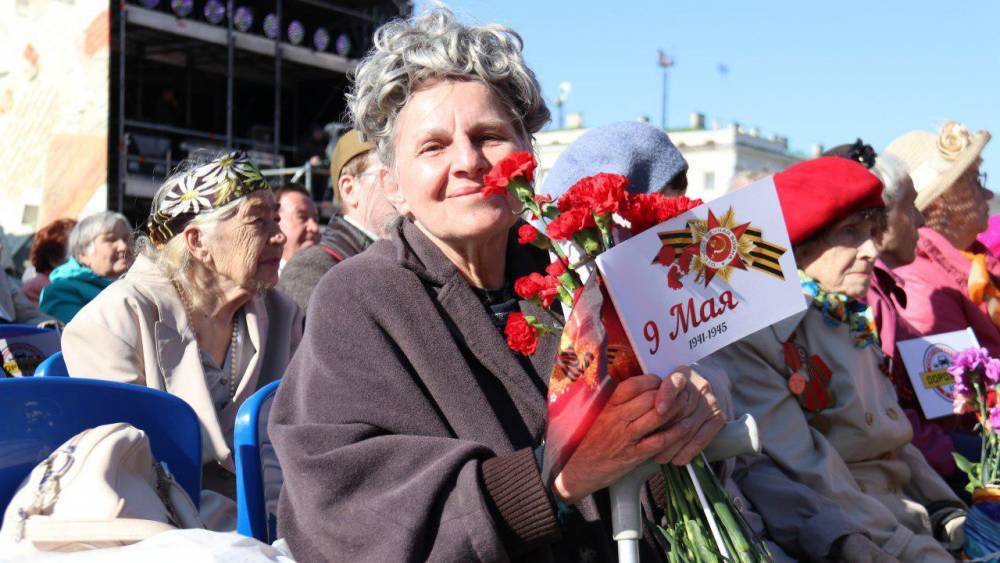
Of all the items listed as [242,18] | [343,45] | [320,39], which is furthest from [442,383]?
[343,45]

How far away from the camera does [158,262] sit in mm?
3348

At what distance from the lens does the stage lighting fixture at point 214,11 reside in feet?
54.3

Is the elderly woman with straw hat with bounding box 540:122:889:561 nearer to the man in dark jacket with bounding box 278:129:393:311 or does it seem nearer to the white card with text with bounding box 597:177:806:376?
the white card with text with bounding box 597:177:806:376

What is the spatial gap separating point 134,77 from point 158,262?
17143mm

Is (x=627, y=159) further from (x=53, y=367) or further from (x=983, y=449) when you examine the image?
(x=53, y=367)

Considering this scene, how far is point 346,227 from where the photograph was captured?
4.04 m

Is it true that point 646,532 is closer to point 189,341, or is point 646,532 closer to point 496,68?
point 496,68

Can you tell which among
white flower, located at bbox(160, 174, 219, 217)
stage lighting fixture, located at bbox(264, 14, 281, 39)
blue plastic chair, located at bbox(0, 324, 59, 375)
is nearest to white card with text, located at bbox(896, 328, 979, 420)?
white flower, located at bbox(160, 174, 219, 217)

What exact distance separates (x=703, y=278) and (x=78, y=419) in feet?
4.84

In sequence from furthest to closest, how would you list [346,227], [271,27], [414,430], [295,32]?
1. [295,32]
2. [271,27]
3. [346,227]
4. [414,430]

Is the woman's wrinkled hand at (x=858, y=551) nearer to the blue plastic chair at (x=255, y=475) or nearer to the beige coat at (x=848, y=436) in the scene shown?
the beige coat at (x=848, y=436)

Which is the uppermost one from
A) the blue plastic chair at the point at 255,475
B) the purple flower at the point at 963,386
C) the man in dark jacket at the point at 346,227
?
the man in dark jacket at the point at 346,227

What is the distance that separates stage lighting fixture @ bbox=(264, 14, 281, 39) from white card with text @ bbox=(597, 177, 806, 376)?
17.2 m

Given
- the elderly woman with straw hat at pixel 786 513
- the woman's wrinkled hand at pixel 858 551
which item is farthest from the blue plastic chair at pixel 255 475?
the woman's wrinkled hand at pixel 858 551
